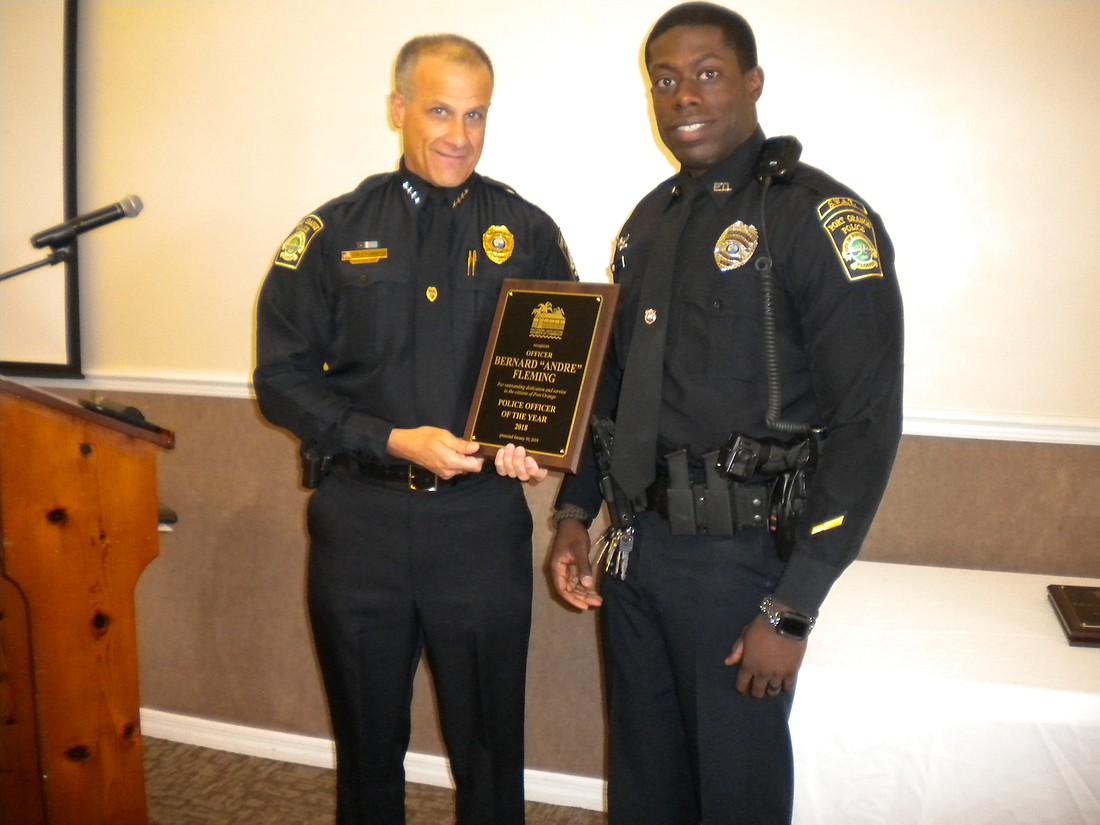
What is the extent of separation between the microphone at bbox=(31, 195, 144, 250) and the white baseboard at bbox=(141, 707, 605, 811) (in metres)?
1.73

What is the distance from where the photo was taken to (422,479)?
1792mm

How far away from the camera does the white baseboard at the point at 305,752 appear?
2.57 meters

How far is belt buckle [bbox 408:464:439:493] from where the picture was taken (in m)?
1.79

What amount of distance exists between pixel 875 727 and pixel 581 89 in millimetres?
1699

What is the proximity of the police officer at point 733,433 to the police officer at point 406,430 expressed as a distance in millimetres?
329

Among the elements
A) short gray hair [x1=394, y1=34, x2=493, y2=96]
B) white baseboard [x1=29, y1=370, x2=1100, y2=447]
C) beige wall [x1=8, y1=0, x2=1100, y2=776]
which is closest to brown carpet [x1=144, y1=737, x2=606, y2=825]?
beige wall [x1=8, y1=0, x2=1100, y2=776]

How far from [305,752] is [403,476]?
144 cm

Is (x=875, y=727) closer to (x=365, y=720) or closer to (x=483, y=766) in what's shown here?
(x=483, y=766)

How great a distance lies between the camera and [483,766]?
74.1 inches

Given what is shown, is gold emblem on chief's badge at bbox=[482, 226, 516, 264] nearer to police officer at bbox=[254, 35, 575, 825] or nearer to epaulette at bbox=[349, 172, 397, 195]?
police officer at bbox=[254, 35, 575, 825]

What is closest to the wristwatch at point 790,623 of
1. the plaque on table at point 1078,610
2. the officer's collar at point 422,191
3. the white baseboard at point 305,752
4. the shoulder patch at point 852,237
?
the shoulder patch at point 852,237

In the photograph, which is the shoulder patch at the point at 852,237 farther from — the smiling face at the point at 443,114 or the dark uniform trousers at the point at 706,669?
the smiling face at the point at 443,114

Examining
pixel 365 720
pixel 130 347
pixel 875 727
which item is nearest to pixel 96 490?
pixel 365 720

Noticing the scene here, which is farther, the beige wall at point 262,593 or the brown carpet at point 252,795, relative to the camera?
the brown carpet at point 252,795
